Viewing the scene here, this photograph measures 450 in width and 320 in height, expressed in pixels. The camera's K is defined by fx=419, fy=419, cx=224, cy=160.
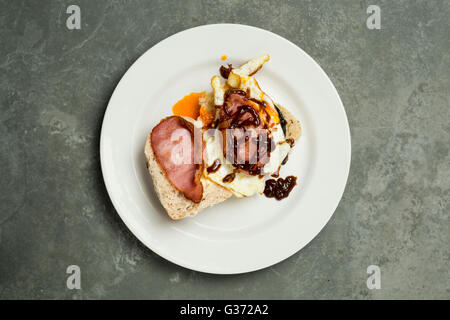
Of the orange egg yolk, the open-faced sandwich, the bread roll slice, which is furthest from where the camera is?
the orange egg yolk

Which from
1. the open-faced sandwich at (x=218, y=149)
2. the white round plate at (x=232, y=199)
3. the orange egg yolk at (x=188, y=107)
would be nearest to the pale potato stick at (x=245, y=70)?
the open-faced sandwich at (x=218, y=149)

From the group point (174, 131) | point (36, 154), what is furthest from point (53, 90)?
point (174, 131)

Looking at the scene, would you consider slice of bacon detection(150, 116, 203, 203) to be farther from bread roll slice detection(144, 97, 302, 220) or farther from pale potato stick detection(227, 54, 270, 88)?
pale potato stick detection(227, 54, 270, 88)

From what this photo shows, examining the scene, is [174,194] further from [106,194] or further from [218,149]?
[106,194]

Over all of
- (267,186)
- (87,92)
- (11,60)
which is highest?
(11,60)

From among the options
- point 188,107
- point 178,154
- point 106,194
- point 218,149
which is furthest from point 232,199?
point 106,194

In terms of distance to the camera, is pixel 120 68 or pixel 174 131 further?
pixel 120 68

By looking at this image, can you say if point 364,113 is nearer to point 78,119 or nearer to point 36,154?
point 78,119

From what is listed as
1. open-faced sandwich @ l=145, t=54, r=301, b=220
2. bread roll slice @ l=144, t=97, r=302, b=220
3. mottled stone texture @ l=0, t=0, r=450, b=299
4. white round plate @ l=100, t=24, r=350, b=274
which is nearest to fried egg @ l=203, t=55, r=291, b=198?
open-faced sandwich @ l=145, t=54, r=301, b=220
